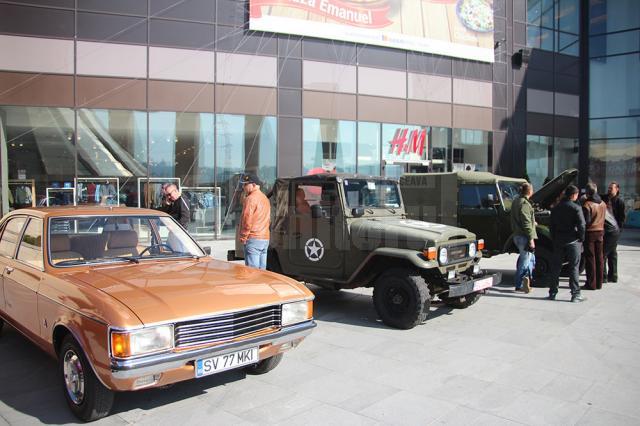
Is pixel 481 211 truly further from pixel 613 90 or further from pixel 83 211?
pixel 613 90

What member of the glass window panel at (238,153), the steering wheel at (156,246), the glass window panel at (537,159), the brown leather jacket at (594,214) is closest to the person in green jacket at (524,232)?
the brown leather jacket at (594,214)

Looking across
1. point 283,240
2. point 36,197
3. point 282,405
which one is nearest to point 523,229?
point 283,240

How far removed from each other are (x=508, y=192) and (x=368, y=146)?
30.4ft

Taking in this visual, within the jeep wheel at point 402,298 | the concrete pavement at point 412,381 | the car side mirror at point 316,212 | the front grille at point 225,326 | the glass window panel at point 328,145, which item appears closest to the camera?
the front grille at point 225,326

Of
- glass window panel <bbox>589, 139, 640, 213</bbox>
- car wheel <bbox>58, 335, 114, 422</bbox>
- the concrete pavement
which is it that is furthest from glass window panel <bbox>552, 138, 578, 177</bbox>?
car wheel <bbox>58, 335, 114, 422</bbox>

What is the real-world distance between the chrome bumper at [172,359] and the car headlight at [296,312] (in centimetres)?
13

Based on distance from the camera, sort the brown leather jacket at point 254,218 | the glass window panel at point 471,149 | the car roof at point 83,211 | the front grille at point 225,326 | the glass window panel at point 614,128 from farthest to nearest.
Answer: the glass window panel at point 614,128
the glass window panel at point 471,149
the brown leather jacket at point 254,218
the car roof at point 83,211
the front grille at point 225,326

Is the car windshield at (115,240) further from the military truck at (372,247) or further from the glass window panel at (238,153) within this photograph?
the glass window panel at (238,153)

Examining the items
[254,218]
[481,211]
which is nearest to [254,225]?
[254,218]

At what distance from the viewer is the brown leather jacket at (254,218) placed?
6.57 m

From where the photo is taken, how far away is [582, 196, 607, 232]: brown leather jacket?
827cm

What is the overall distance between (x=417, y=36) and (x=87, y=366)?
710 inches

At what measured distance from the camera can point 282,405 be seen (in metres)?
3.80

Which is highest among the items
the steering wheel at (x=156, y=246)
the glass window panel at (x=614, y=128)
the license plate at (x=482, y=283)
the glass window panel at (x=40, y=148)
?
the glass window panel at (x=614, y=128)
